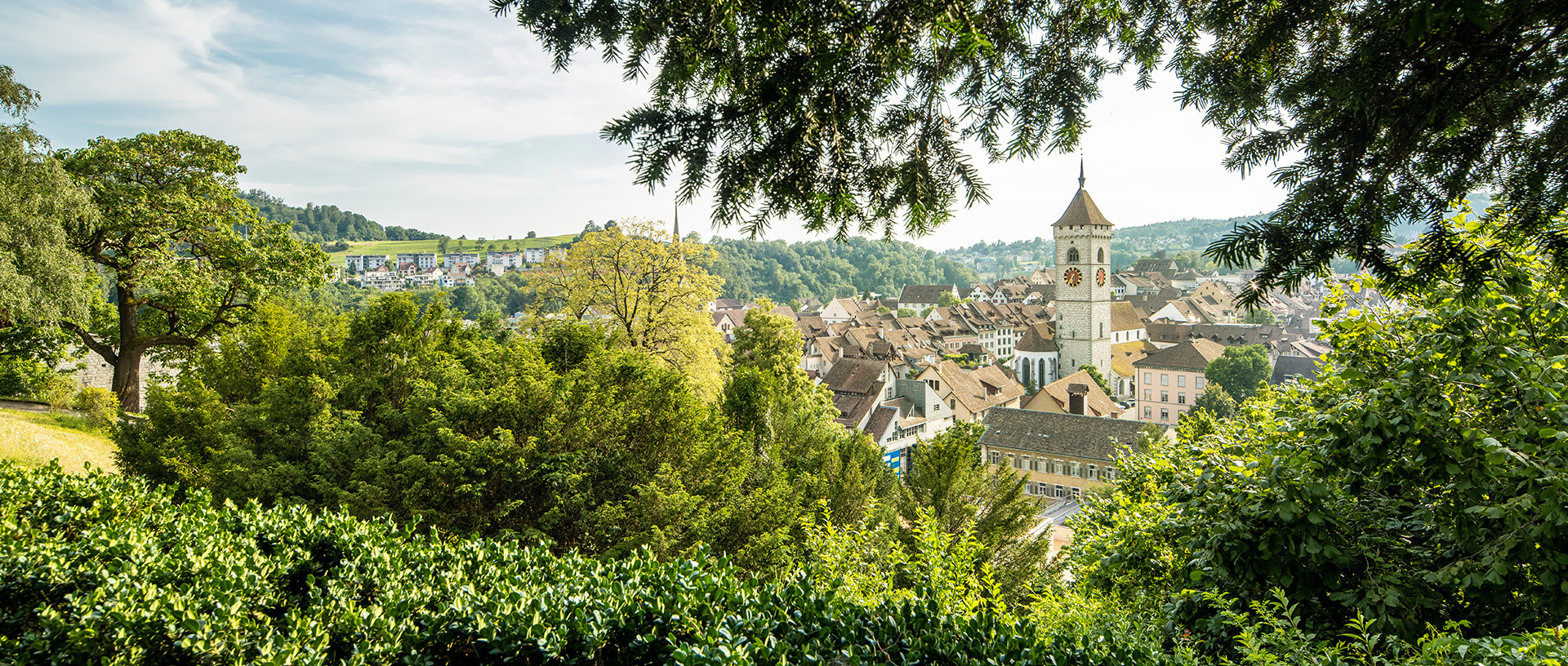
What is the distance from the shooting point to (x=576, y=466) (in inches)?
408

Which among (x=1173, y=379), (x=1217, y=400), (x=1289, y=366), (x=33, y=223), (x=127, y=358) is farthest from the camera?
(x=1173, y=379)

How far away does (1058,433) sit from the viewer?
3669 centimetres

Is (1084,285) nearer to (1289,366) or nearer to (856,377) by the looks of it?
(1289,366)

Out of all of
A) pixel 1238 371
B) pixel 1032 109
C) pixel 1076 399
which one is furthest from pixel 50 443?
pixel 1238 371

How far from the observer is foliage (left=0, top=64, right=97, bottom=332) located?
14.8m

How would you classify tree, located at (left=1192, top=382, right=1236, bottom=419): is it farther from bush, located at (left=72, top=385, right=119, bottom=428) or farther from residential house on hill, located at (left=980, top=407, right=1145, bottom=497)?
Result: bush, located at (left=72, top=385, right=119, bottom=428)

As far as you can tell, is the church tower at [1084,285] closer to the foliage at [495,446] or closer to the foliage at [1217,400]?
the foliage at [1217,400]

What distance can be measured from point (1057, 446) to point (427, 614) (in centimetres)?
3567

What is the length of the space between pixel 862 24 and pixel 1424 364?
506 centimetres

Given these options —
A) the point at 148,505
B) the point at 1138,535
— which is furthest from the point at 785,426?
Answer: the point at 148,505

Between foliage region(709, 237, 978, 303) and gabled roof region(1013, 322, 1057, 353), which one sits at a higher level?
foliage region(709, 237, 978, 303)

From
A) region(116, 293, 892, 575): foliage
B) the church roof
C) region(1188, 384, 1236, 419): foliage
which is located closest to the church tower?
the church roof

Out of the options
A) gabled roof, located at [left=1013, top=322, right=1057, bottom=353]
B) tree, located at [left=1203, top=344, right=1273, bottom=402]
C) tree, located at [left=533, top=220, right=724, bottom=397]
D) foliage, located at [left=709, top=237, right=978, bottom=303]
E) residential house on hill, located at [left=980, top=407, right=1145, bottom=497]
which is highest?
foliage, located at [left=709, top=237, right=978, bottom=303]

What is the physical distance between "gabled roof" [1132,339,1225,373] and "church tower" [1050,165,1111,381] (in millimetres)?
5745
